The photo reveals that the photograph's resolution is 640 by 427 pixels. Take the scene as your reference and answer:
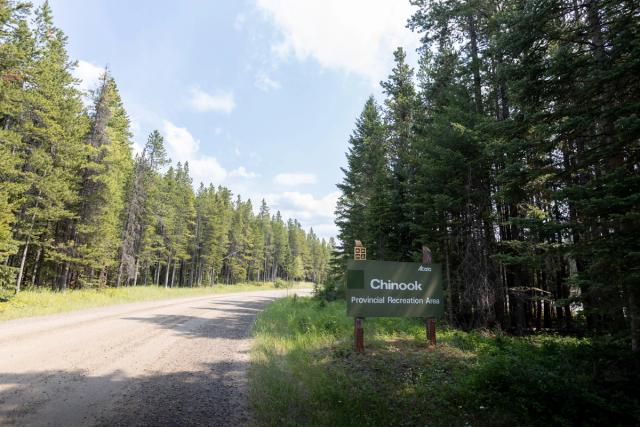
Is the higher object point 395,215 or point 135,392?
point 395,215

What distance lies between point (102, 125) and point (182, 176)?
97.1 ft

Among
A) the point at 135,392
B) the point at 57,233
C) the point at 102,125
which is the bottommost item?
the point at 135,392

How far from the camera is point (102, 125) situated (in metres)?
24.6

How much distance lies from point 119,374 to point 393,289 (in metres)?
6.35

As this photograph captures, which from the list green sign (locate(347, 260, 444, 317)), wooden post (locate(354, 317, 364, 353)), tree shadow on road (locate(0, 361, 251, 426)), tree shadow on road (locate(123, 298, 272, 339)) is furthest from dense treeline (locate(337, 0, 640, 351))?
tree shadow on road (locate(123, 298, 272, 339))

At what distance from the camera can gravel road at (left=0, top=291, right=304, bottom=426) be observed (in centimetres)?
484

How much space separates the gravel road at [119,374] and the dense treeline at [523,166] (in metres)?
6.92

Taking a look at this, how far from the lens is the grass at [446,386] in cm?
490

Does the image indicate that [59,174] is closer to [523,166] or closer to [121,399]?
[121,399]

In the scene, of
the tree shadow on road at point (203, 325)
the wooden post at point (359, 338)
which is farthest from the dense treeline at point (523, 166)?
the tree shadow on road at point (203, 325)

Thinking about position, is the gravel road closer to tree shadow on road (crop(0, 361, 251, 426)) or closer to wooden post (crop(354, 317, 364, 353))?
tree shadow on road (crop(0, 361, 251, 426))

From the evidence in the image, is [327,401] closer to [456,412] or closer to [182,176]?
[456,412]

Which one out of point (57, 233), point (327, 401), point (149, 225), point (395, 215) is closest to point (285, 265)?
point (149, 225)

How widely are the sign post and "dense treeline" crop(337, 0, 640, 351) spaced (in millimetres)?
2105
